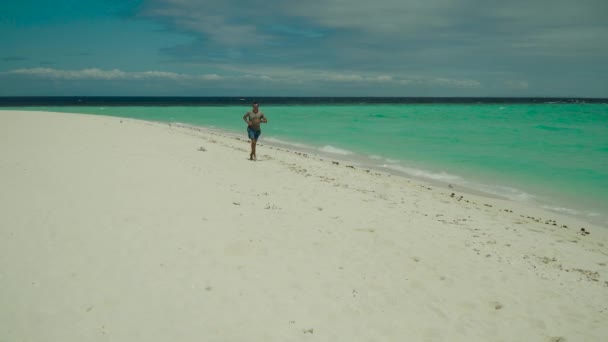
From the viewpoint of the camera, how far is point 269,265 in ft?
16.9

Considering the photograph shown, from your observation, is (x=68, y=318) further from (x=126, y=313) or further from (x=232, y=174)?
(x=232, y=174)

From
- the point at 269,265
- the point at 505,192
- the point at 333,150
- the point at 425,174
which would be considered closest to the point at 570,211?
the point at 505,192

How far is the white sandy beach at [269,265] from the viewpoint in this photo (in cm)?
394

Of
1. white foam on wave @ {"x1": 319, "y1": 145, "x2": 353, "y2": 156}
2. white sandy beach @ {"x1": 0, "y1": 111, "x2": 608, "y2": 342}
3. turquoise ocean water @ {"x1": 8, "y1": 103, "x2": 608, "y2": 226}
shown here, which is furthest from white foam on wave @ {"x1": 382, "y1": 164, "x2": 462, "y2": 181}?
white sandy beach @ {"x1": 0, "y1": 111, "x2": 608, "y2": 342}

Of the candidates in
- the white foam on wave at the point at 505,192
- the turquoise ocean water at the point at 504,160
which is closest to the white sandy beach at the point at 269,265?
the white foam on wave at the point at 505,192

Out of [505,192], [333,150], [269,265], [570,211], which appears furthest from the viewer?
[333,150]

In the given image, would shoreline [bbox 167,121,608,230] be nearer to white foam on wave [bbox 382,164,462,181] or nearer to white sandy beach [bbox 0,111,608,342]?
white foam on wave [bbox 382,164,462,181]

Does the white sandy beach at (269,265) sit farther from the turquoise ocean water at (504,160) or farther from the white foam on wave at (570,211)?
the turquoise ocean water at (504,160)

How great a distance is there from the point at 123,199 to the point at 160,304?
367 centimetres

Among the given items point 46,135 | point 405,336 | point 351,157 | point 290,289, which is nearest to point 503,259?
point 405,336

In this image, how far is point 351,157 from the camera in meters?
19.9

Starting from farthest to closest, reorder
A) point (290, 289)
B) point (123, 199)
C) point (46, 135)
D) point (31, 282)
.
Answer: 1. point (46, 135)
2. point (123, 199)
3. point (290, 289)
4. point (31, 282)

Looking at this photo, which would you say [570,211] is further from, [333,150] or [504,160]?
[333,150]

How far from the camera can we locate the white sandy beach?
12.9 feet
